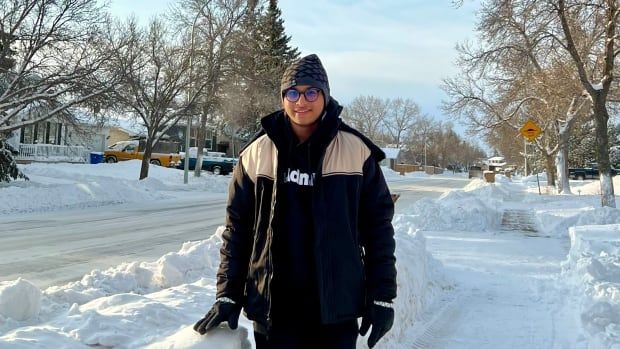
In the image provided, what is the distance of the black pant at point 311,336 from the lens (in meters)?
2.43

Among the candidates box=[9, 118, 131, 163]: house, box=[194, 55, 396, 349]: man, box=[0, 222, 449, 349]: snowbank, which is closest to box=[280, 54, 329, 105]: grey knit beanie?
box=[194, 55, 396, 349]: man

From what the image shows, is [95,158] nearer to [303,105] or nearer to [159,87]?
[159,87]

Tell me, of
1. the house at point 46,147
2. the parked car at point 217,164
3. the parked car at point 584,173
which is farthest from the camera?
the parked car at point 584,173

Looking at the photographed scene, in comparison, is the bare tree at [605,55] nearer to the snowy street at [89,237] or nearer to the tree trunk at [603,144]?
the tree trunk at [603,144]

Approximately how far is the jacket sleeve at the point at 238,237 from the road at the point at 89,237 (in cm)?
530

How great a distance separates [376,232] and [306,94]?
70 centimetres

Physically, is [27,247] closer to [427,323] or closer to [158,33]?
[427,323]

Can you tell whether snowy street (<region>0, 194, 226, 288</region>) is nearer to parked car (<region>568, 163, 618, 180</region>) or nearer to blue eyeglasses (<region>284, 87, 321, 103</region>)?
blue eyeglasses (<region>284, 87, 321, 103</region>)

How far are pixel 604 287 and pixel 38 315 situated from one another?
5.96 m

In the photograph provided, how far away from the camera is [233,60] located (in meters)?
29.7

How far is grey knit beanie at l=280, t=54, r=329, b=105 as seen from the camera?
250 centimetres

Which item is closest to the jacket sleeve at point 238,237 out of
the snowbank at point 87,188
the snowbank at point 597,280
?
the snowbank at point 597,280

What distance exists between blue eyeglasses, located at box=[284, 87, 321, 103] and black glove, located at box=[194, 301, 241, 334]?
0.95 meters

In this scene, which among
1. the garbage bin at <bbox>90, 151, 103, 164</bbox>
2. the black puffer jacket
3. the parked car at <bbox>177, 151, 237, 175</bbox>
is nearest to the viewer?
the black puffer jacket
